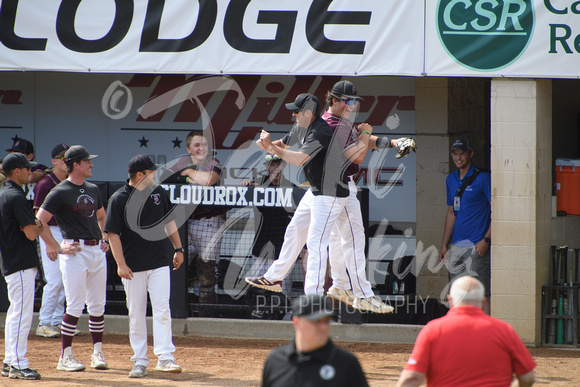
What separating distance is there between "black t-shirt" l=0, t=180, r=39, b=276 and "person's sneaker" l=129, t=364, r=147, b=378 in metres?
1.33

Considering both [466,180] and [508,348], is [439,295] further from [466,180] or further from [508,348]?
[508,348]

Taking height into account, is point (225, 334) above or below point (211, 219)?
below

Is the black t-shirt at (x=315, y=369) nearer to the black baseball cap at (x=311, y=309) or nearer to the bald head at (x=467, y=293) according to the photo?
the black baseball cap at (x=311, y=309)

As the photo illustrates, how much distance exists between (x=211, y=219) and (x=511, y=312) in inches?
140

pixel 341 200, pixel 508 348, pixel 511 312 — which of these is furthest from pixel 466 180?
pixel 508 348

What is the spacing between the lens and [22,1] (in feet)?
31.6

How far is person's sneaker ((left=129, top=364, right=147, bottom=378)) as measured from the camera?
7641mm

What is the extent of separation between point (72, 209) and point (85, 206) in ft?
0.40

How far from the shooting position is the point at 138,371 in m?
7.65

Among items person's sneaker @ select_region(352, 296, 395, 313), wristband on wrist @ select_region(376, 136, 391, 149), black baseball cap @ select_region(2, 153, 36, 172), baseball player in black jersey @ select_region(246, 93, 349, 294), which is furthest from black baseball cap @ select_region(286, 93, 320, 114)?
black baseball cap @ select_region(2, 153, 36, 172)

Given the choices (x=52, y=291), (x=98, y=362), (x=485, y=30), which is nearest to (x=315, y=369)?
(x=98, y=362)

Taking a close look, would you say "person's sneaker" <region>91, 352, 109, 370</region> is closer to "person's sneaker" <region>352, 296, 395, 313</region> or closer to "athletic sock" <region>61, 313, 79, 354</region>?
"athletic sock" <region>61, 313, 79, 354</region>

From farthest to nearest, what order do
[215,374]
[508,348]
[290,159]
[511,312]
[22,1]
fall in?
[22,1] → [511,312] → [215,374] → [290,159] → [508,348]

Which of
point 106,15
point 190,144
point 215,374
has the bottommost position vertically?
point 215,374
